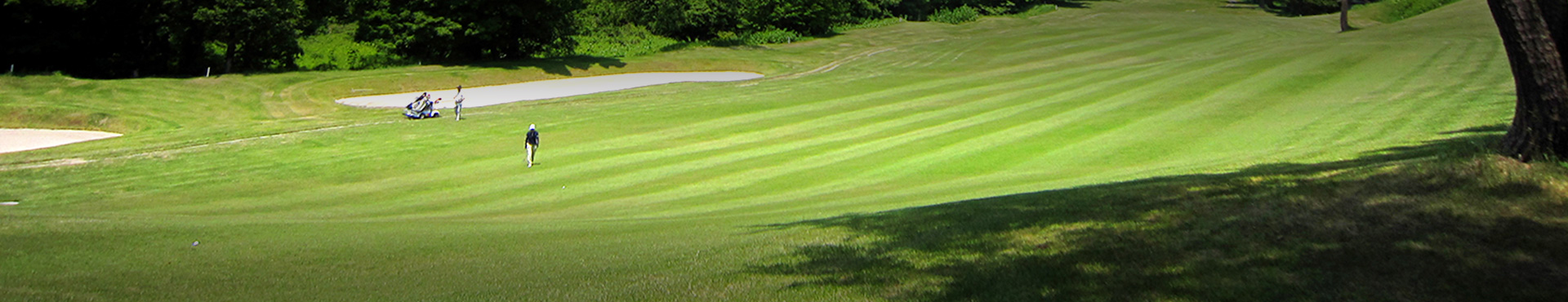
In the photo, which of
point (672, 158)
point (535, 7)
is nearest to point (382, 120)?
point (672, 158)

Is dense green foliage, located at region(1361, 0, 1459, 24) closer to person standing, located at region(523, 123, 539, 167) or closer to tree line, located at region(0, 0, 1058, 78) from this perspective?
tree line, located at region(0, 0, 1058, 78)

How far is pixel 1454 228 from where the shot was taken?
763 centimetres

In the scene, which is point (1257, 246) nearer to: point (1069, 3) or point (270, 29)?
point (270, 29)

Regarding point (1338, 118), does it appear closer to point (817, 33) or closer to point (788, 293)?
point (788, 293)

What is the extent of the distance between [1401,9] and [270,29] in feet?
219

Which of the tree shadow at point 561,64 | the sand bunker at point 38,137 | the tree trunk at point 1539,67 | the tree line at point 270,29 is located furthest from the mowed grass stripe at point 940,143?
Answer: the tree line at point 270,29

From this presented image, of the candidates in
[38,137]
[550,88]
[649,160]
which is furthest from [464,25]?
[649,160]

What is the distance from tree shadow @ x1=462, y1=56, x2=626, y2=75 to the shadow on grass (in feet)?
145

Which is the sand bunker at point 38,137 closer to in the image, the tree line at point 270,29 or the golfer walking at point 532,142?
the tree line at point 270,29

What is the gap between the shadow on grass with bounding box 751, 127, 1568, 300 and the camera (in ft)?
22.0

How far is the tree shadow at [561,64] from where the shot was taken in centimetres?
5300

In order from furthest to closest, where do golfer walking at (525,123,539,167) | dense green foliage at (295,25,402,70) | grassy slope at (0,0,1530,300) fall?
1. dense green foliage at (295,25,402,70)
2. golfer walking at (525,123,539,167)
3. grassy slope at (0,0,1530,300)

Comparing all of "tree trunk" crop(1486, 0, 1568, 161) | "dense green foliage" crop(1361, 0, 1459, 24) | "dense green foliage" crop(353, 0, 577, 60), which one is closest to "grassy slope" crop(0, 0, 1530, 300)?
"dense green foliage" crop(353, 0, 577, 60)

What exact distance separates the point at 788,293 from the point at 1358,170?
24.3 feet
